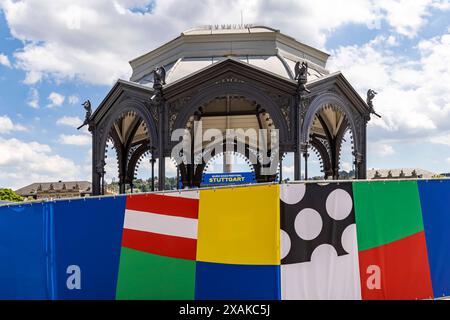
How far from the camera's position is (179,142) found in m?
18.3

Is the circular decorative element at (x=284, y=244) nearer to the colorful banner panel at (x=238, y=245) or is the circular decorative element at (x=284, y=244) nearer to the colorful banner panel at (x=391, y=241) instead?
the colorful banner panel at (x=238, y=245)

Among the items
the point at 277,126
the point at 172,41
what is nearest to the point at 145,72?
the point at 172,41

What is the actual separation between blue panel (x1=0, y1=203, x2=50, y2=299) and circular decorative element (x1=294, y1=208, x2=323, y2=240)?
157 inches

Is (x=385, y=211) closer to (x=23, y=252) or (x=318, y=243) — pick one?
(x=318, y=243)

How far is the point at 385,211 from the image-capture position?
7.85 metres

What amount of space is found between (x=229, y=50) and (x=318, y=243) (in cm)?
1487

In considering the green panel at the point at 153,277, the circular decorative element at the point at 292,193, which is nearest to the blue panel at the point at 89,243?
the green panel at the point at 153,277

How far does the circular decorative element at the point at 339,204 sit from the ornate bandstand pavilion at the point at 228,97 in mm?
10263

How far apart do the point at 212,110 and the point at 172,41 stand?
21.3 feet

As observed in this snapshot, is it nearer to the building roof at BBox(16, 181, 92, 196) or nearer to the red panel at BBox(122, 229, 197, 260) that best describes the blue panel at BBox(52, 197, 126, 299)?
the red panel at BBox(122, 229, 197, 260)

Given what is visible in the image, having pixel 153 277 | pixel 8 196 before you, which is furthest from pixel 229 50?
pixel 8 196
